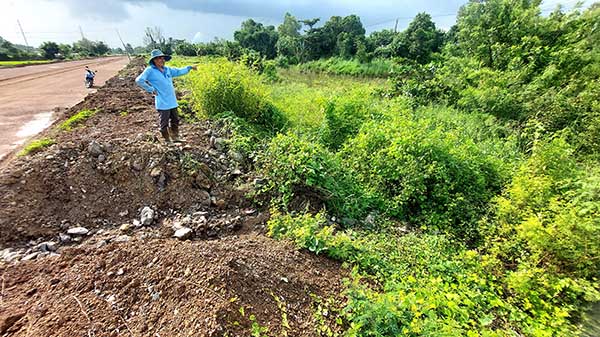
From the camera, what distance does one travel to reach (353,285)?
2607 mm

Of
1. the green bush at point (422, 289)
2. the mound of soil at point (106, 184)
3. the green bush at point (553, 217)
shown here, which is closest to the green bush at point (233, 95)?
the mound of soil at point (106, 184)

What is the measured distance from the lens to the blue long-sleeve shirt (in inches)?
177

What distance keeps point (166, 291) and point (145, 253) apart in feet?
1.81

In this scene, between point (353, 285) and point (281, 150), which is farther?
point (281, 150)

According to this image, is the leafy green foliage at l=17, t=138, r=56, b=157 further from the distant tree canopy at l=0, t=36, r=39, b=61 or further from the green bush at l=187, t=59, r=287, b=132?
the distant tree canopy at l=0, t=36, r=39, b=61

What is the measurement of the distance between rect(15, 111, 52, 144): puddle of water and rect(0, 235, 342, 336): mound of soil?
16.3 ft

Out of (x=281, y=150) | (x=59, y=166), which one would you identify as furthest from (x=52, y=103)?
(x=281, y=150)

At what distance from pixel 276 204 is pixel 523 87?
725 centimetres

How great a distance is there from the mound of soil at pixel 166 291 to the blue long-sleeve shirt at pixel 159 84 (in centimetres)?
264

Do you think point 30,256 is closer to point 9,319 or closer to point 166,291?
point 9,319

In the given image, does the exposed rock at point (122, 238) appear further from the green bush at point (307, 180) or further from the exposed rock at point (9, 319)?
the green bush at point (307, 180)

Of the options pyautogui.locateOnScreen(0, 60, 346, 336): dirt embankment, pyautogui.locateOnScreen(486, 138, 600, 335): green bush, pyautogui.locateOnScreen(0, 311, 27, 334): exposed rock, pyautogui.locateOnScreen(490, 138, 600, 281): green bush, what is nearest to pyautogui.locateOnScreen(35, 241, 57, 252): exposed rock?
pyautogui.locateOnScreen(0, 60, 346, 336): dirt embankment

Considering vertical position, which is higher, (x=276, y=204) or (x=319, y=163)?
(x=319, y=163)

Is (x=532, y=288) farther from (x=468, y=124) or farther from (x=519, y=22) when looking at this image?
(x=519, y=22)
